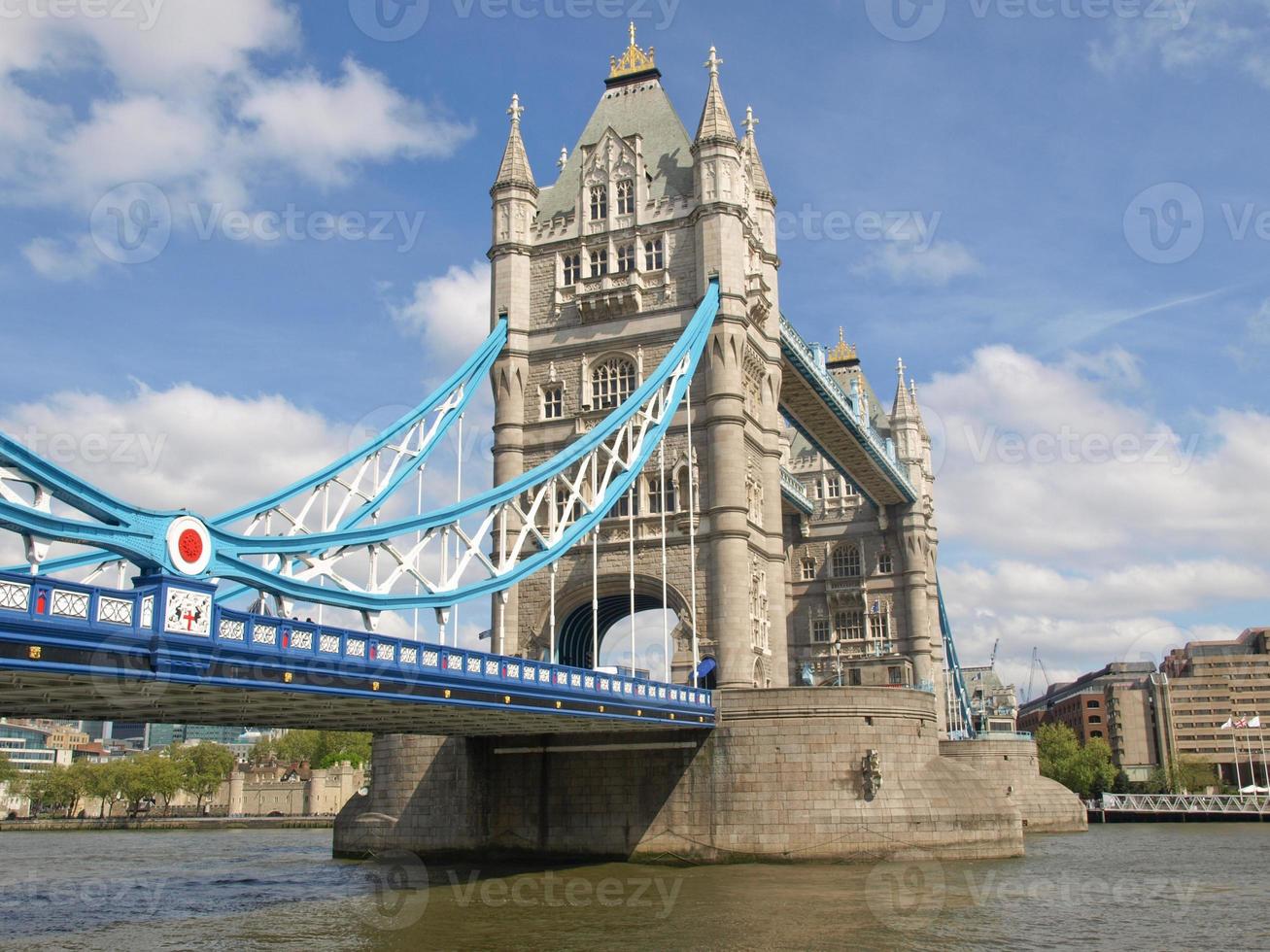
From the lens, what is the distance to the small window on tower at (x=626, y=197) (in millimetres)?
48938

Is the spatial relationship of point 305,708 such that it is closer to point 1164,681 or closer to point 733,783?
point 733,783

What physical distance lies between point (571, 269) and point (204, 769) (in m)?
78.8

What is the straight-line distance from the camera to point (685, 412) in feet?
149

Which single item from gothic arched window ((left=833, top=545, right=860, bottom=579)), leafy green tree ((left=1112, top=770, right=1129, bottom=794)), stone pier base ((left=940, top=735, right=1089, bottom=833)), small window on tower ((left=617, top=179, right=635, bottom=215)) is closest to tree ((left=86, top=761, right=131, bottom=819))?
gothic arched window ((left=833, top=545, right=860, bottom=579))

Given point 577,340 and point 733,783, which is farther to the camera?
point 577,340

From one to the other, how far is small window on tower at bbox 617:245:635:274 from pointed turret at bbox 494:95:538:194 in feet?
15.9

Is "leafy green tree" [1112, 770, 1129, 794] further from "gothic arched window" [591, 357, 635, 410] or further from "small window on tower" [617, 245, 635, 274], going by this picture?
"small window on tower" [617, 245, 635, 274]

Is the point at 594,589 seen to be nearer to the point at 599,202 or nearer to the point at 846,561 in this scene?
the point at 599,202

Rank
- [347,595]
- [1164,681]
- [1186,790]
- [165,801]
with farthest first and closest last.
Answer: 1. [1164,681]
2. [165,801]
3. [1186,790]
4. [347,595]

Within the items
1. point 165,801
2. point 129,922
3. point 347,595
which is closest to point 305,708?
point 347,595

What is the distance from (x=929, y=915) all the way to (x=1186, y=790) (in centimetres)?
8171

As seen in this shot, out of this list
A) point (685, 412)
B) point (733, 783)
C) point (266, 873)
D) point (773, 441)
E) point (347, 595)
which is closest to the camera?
point (347, 595)

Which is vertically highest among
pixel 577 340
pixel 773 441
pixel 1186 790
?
pixel 577 340

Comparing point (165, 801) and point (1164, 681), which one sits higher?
point (1164, 681)
